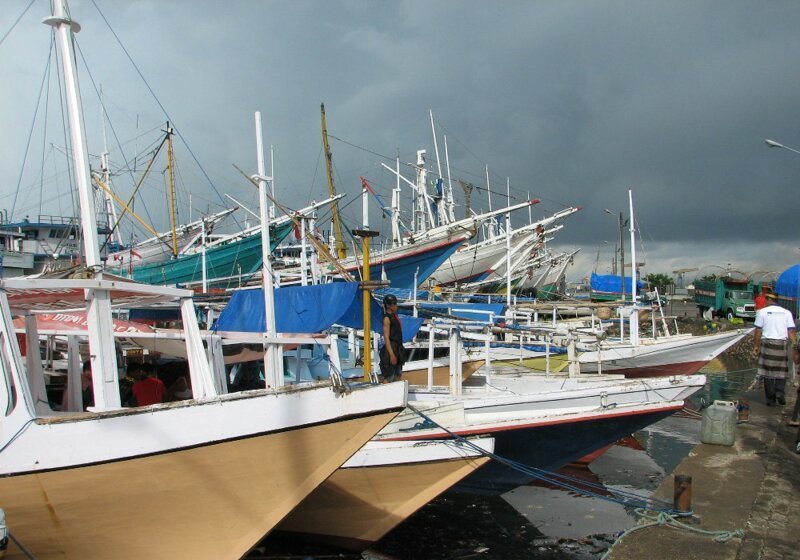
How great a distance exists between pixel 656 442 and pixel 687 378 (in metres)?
6.30

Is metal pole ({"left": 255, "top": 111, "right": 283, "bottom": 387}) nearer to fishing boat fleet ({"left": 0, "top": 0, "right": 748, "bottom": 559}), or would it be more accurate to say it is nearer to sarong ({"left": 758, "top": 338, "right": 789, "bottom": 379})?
fishing boat fleet ({"left": 0, "top": 0, "right": 748, "bottom": 559})

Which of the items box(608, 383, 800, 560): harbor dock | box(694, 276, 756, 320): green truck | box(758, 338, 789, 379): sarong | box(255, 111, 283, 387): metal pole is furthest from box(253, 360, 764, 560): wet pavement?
box(694, 276, 756, 320): green truck

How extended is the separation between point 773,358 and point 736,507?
254 inches

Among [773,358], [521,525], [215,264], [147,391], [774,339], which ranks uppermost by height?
[215,264]

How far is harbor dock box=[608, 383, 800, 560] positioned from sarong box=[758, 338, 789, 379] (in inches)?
89.1

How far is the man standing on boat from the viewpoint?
9.26m

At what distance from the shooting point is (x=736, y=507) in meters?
7.58

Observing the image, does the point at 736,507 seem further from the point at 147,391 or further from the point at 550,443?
the point at 147,391

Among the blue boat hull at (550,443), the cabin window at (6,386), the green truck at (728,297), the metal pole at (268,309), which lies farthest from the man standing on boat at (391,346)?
the green truck at (728,297)

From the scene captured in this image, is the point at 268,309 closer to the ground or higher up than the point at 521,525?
higher up

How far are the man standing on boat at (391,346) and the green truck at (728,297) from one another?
3933 cm

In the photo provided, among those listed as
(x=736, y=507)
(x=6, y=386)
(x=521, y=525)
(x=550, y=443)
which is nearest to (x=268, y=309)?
(x=6, y=386)

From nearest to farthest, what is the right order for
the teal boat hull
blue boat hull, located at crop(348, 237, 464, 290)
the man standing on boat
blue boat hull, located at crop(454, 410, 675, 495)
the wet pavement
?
the man standing on boat → the wet pavement → blue boat hull, located at crop(454, 410, 675, 495) → the teal boat hull → blue boat hull, located at crop(348, 237, 464, 290)

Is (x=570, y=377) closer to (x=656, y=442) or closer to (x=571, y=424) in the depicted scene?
(x=571, y=424)
